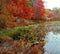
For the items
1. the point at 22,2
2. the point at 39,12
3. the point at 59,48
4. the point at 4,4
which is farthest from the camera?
the point at 39,12

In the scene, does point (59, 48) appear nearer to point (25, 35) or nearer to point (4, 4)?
A: point (25, 35)

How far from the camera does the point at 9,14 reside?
17047mm

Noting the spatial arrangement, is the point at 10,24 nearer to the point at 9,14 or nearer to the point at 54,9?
the point at 9,14

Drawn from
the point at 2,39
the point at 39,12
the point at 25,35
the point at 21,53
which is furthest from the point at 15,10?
the point at 39,12

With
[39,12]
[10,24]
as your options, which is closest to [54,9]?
[39,12]

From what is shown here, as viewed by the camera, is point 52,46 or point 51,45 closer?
point 52,46

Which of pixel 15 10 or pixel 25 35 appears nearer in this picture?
pixel 25 35

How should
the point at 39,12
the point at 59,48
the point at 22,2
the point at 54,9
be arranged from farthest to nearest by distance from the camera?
the point at 54,9 → the point at 39,12 → the point at 22,2 → the point at 59,48

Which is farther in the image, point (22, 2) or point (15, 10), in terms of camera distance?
point (22, 2)

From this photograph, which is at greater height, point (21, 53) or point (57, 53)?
point (21, 53)

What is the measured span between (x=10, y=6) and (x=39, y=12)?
742 inches

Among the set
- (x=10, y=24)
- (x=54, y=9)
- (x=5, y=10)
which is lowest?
(x=54, y=9)

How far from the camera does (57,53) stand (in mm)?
11727

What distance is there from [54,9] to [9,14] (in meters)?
32.7
